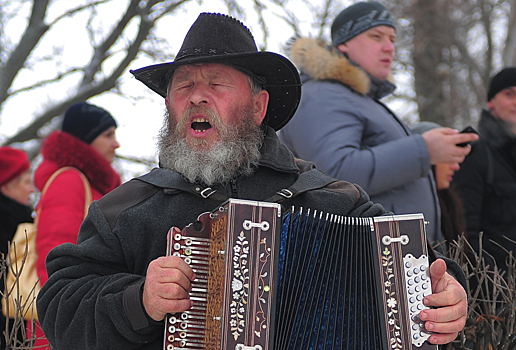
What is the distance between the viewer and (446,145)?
3328 mm

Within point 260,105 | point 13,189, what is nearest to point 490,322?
point 260,105

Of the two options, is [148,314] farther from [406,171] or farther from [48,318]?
[406,171]

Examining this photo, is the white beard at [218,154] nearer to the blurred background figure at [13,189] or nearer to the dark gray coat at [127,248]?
the dark gray coat at [127,248]

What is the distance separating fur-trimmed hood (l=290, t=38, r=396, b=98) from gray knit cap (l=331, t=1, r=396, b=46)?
0.39 ft

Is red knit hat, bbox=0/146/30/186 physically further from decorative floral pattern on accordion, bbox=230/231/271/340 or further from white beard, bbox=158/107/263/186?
decorative floral pattern on accordion, bbox=230/231/271/340

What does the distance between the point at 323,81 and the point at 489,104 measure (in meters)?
1.45

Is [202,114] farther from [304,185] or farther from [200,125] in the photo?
[304,185]

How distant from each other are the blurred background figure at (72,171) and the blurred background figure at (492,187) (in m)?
2.06

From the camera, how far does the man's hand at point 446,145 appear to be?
3324mm

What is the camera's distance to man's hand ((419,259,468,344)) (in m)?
2.08

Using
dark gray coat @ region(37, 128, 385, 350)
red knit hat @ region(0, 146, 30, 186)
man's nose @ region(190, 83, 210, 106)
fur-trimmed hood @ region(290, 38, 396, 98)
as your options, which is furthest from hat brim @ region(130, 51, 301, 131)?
red knit hat @ region(0, 146, 30, 186)

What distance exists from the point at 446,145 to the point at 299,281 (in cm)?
153

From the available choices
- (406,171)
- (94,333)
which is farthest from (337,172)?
(94,333)

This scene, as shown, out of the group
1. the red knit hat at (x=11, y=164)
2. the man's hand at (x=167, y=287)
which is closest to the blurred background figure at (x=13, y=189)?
the red knit hat at (x=11, y=164)
